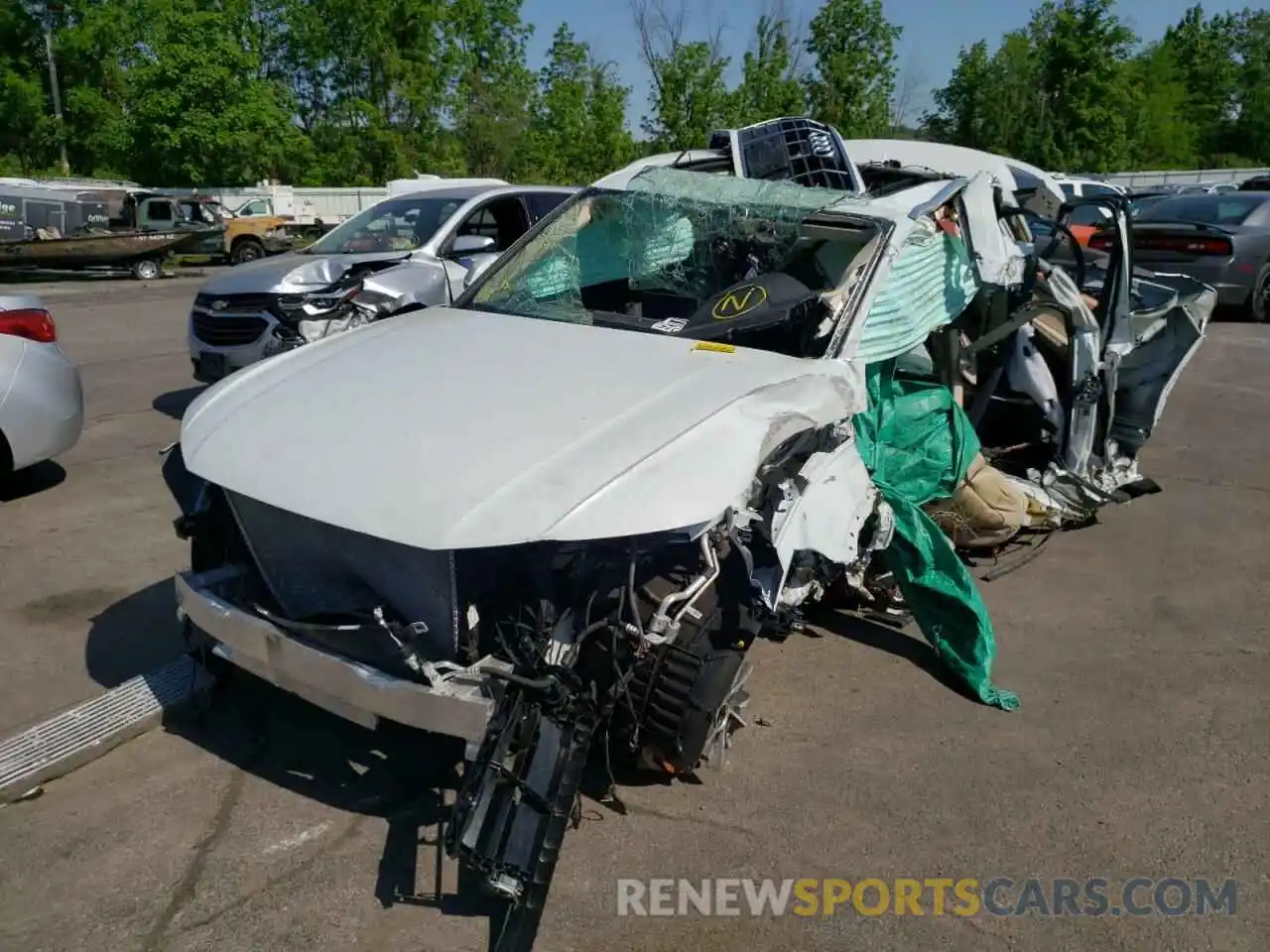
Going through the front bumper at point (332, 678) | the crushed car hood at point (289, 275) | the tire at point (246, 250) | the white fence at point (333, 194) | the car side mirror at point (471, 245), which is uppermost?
the car side mirror at point (471, 245)

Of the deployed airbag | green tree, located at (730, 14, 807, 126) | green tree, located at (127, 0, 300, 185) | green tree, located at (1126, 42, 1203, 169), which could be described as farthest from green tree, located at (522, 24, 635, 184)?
green tree, located at (1126, 42, 1203, 169)

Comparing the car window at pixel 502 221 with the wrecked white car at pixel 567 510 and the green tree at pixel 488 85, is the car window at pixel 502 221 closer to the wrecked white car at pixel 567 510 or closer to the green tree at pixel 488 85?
the wrecked white car at pixel 567 510

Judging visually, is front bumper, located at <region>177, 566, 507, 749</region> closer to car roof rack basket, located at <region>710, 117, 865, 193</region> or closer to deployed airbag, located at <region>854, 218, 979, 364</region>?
deployed airbag, located at <region>854, 218, 979, 364</region>

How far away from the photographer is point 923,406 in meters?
5.05

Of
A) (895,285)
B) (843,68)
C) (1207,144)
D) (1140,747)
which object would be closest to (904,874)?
(1140,747)

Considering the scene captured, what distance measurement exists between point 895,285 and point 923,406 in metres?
0.84

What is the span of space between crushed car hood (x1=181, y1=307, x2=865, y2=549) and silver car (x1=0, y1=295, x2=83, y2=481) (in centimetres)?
275

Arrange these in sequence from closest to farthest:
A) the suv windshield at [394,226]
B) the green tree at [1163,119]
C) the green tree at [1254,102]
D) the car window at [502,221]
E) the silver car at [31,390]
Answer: the silver car at [31,390] → the suv windshield at [394,226] → the car window at [502,221] → the green tree at [1163,119] → the green tree at [1254,102]

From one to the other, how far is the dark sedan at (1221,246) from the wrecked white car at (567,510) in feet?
32.5

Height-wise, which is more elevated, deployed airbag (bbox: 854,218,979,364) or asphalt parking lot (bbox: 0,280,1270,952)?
deployed airbag (bbox: 854,218,979,364)

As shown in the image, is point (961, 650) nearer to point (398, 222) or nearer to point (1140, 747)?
point (1140, 747)

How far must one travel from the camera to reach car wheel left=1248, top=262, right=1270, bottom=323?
13578mm

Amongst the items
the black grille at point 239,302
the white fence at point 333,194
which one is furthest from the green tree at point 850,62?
the black grille at point 239,302

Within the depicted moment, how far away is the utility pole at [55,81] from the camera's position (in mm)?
40547
